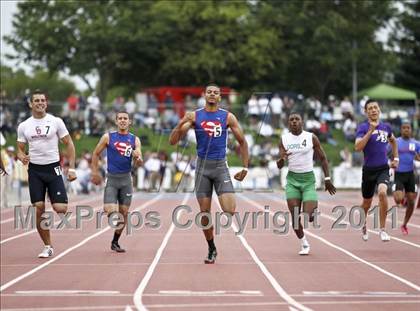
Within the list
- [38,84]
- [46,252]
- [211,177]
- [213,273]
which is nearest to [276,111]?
[46,252]

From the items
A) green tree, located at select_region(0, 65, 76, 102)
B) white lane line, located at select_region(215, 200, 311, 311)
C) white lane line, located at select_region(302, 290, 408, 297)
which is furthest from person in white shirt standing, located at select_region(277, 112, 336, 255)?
green tree, located at select_region(0, 65, 76, 102)

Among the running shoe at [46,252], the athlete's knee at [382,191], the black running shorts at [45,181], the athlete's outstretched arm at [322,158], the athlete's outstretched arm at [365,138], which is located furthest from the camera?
the athlete's knee at [382,191]

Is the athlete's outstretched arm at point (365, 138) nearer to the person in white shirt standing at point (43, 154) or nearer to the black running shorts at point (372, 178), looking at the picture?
the black running shorts at point (372, 178)

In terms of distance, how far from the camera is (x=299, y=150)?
16.4 m

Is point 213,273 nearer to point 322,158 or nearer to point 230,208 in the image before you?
point 230,208

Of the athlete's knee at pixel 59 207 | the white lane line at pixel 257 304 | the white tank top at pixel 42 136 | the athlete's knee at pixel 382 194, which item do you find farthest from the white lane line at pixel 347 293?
the athlete's knee at pixel 382 194

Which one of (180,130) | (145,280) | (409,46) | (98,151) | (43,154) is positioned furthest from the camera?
(409,46)

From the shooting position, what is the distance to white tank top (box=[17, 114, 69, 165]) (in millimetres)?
15523

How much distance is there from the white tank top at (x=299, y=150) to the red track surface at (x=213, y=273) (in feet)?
4.16

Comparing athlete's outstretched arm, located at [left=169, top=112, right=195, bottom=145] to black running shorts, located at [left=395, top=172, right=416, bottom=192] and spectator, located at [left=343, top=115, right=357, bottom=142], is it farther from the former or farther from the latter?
spectator, located at [left=343, top=115, right=357, bottom=142]

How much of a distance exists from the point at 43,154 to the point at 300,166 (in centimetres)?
369

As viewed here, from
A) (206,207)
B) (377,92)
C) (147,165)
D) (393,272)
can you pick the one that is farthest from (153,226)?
(377,92)

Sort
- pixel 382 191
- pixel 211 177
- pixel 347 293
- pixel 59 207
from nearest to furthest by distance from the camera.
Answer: pixel 347 293, pixel 211 177, pixel 59 207, pixel 382 191

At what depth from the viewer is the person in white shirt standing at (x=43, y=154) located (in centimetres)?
1552
